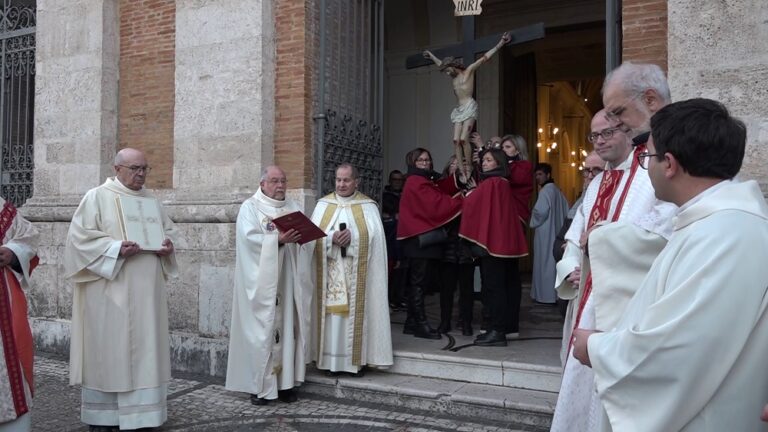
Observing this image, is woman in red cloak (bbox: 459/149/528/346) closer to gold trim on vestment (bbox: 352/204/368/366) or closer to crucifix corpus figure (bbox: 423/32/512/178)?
crucifix corpus figure (bbox: 423/32/512/178)

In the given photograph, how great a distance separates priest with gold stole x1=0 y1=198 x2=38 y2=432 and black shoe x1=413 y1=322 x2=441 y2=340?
3531 mm

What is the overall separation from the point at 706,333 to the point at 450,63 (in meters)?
5.05

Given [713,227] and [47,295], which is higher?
[713,227]

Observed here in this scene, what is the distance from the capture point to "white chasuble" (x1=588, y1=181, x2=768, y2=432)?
5.45ft

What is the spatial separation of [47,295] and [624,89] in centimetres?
728

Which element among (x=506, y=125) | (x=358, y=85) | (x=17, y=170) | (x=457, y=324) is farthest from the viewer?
(x=506, y=125)

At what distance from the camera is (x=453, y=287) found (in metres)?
6.61

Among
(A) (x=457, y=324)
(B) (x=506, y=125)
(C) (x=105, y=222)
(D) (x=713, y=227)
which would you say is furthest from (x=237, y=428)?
(B) (x=506, y=125)

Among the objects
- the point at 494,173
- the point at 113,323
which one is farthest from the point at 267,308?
the point at 494,173

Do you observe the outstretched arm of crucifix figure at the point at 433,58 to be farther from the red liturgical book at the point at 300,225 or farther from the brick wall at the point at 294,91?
the red liturgical book at the point at 300,225

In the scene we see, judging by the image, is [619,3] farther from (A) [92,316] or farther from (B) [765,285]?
(A) [92,316]

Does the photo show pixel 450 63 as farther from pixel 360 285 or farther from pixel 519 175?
pixel 360 285

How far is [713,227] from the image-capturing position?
5.64ft

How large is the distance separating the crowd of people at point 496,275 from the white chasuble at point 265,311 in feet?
0.05
